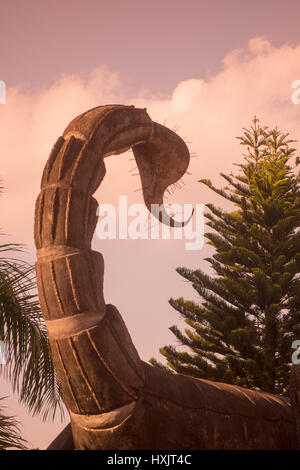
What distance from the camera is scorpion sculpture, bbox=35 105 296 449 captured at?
249 cm

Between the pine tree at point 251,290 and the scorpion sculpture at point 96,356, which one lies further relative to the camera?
the pine tree at point 251,290

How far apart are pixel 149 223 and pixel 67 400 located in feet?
3.83

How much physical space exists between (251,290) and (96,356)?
11.6 m

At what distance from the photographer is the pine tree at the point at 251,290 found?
1269 centimetres

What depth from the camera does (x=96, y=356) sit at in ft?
8.09

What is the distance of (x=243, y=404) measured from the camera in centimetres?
286

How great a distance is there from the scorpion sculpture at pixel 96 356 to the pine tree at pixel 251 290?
1008cm

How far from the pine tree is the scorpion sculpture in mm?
10075

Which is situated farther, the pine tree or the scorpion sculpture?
the pine tree

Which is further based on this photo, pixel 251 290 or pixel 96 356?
pixel 251 290
